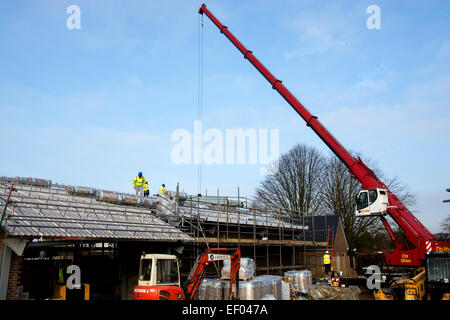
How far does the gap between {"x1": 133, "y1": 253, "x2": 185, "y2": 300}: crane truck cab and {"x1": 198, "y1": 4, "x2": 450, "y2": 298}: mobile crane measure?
11.1 m

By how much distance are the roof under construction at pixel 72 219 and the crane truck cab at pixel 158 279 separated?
232 centimetres

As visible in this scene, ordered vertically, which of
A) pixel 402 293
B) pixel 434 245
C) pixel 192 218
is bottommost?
pixel 402 293

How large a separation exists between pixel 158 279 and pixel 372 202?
12.0m

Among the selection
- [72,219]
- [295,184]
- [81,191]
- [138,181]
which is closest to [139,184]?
[138,181]

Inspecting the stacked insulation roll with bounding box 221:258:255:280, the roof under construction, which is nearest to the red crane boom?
the stacked insulation roll with bounding box 221:258:255:280

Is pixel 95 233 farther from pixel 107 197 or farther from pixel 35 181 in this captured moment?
pixel 35 181

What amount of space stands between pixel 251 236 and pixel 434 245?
30.4ft

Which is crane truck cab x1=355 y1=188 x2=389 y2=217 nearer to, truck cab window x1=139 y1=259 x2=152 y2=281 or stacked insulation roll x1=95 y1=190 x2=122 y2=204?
stacked insulation roll x1=95 y1=190 x2=122 y2=204

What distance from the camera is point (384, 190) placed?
18391mm

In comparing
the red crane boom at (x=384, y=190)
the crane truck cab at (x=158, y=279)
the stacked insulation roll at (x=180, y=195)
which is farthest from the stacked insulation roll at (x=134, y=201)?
the red crane boom at (x=384, y=190)

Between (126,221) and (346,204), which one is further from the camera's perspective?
(346,204)
